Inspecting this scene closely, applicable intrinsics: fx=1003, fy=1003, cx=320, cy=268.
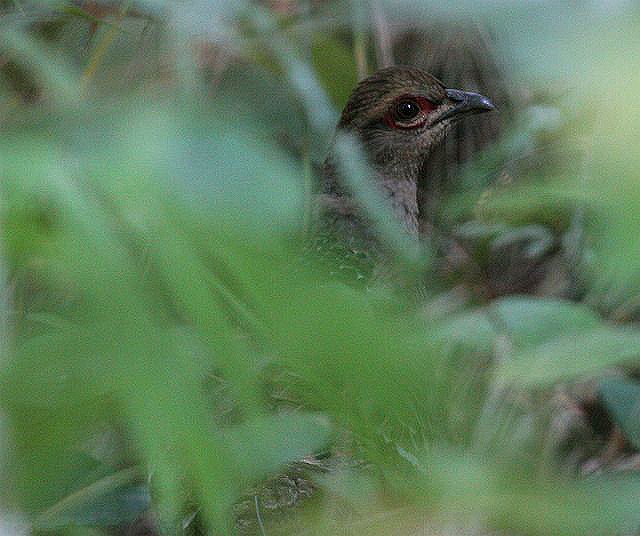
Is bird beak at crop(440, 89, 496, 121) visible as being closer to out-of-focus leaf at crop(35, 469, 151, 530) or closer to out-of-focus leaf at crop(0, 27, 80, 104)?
out-of-focus leaf at crop(35, 469, 151, 530)

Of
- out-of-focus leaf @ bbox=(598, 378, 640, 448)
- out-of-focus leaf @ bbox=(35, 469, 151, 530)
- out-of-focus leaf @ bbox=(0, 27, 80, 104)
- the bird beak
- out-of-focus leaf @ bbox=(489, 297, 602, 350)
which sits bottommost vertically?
out-of-focus leaf @ bbox=(598, 378, 640, 448)

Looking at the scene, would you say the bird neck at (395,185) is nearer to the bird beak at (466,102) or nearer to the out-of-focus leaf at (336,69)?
the bird beak at (466,102)

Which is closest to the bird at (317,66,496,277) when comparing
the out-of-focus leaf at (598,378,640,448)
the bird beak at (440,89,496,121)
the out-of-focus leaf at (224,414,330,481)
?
the bird beak at (440,89,496,121)

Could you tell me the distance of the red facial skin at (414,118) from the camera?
14.0 ft

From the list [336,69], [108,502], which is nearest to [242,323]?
[108,502]

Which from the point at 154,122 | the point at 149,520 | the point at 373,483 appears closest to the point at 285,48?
the point at 149,520

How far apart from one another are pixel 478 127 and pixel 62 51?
2.28 meters

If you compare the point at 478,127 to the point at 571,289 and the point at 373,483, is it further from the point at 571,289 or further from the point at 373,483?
the point at 373,483

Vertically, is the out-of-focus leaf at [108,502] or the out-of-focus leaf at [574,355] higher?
the out-of-focus leaf at [574,355]

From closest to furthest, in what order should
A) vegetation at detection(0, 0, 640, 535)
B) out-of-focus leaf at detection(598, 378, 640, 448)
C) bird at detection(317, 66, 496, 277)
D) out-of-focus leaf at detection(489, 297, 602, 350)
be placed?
vegetation at detection(0, 0, 640, 535) < out-of-focus leaf at detection(489, 297, 602, 350) < out-of-focus leaf at detection(598, 378, 640, 448) < bird at detection(317, 66, 496, 277)

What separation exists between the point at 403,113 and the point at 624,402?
151 cm

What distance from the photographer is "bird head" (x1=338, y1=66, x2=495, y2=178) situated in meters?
4.20

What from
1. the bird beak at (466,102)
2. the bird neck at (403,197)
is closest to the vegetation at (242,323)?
the bird neck at (403,197)

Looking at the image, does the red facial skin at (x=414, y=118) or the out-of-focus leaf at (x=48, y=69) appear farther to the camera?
the red facial skin at (x=414, y=118)
